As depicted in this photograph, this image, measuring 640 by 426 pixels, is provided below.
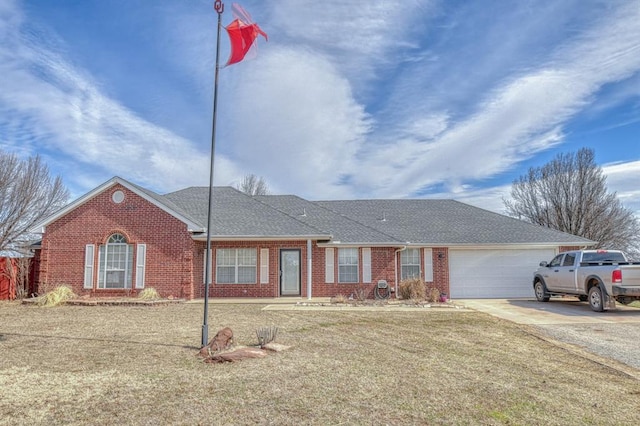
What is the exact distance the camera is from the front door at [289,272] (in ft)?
60.2

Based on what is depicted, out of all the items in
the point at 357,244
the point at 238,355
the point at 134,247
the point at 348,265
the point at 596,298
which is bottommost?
the point at 238,355

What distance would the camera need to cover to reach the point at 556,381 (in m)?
6.18

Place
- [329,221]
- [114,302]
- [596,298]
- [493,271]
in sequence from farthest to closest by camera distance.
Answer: [329,221] → [493,271] → [114,302] → [596,298]

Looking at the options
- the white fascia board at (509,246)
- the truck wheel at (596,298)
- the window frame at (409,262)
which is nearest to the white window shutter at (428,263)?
the window frame at (409,262)

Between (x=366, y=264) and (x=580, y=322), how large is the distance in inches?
331

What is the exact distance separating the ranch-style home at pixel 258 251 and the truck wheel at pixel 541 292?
1696mm

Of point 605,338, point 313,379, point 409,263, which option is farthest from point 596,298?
point 313,379

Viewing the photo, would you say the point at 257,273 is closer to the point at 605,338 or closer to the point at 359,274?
the point at 359,274

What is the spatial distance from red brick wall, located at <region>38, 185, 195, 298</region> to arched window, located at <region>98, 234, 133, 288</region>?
222mm

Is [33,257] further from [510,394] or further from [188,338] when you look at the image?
[510,394]

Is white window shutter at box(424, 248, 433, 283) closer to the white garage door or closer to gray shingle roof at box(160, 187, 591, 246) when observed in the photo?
gray shingle roof at box(160, 187, 591, 246)

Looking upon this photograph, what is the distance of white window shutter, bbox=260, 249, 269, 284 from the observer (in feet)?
59.4

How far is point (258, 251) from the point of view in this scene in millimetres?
18250

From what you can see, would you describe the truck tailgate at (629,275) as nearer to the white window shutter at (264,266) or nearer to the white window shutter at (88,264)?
the white window shutter at (264,266)
